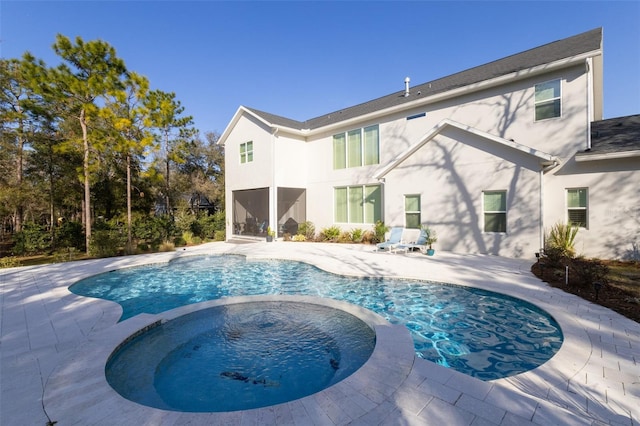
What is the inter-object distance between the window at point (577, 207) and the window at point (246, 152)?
16174 mm

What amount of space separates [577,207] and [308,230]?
40.8ft

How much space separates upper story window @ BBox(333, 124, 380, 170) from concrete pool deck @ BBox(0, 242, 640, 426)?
11229mm

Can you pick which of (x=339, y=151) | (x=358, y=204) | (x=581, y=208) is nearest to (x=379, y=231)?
(x=358, y=204)

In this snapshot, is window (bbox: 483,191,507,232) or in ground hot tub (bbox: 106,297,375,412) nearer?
in ground hot tub (bbox: 106,297,375,412)

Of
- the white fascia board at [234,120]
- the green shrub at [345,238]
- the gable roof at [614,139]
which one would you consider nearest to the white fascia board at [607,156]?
the gable roof at [614,139]

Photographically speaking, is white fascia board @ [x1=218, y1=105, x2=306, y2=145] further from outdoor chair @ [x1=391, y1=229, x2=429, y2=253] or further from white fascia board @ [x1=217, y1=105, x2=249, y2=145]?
outdoor chair @ [x1=391, y1=229, x2=429, y2=253]

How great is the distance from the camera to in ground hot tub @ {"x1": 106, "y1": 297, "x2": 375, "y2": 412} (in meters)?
3.63

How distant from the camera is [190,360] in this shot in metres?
4.52

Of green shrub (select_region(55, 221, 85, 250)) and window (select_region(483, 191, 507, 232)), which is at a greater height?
window (select_region(483, 191, 507, 232))

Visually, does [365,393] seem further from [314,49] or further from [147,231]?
[314,49]

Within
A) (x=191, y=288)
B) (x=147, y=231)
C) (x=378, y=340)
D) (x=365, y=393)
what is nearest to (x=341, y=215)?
(x=191, y=288)

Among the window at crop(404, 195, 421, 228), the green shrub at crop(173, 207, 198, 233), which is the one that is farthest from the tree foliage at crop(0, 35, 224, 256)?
the window at crop(404, 195, 421, 228)

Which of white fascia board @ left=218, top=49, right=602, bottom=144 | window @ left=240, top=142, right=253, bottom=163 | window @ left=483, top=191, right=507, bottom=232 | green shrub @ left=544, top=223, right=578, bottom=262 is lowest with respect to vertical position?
green shrub @ left=544, top=223, right=578, bottom=262

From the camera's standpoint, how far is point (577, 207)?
1008cm
